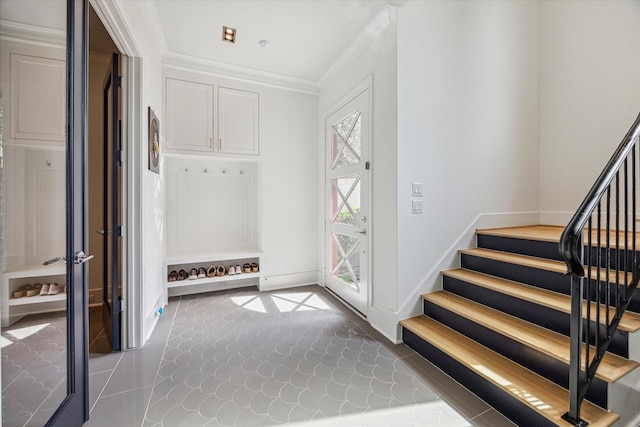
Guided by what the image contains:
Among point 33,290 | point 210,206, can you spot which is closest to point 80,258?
point 33,290

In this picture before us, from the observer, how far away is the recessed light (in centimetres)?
261

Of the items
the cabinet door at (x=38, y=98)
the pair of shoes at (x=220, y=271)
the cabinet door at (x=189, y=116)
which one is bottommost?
the pair of shoes at (x=220, y=271)

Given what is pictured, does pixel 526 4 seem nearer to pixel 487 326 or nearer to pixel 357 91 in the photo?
pixel 357 91

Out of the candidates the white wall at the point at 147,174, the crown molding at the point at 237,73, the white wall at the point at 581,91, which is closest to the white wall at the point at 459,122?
the white wall at the point at 581,91

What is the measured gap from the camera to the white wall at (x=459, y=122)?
2.27 m

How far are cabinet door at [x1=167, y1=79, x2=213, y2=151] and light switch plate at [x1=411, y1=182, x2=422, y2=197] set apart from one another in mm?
2440

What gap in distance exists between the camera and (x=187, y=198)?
339 cm

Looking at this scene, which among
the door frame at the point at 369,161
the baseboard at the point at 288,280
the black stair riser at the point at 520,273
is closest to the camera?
the black stair riser at the point at 520,273

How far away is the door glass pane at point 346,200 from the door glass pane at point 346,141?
20cm

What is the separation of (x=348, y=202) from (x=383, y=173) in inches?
28.9

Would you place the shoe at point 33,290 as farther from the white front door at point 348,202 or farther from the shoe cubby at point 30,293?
the white front door at point 348,202

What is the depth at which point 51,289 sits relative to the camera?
1215mm

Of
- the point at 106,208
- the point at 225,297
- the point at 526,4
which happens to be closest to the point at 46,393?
the point at 106,208

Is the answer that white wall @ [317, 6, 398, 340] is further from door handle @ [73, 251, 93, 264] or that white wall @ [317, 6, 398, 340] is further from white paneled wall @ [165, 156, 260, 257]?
door handle @ [73, 251, 93, 264]
